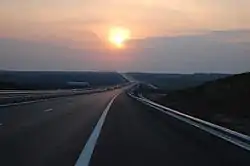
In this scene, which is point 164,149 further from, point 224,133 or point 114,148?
point 224,133

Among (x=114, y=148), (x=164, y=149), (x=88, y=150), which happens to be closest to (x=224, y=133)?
(x=164, y=149)

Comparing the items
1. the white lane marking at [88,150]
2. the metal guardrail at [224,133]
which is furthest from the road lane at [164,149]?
the metal guardrail at [224,133]

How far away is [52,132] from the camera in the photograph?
2008 centimetres

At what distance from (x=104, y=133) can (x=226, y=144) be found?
17.9 feet

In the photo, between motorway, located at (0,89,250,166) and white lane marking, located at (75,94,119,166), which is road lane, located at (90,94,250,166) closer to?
motorway, located at (0,89,250,166)

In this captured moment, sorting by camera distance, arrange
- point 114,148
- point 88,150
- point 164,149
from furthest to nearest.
Result: point 114,148 < point 164,149 < point 88,150

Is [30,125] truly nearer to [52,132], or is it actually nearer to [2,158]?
[52,132]

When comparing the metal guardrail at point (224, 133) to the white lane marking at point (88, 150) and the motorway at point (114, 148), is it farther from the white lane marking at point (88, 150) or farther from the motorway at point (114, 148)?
the white lane marking at point (88, 150)

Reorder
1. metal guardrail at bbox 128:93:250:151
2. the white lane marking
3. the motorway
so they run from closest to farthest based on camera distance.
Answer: the white lane marking → the motorway → metal guardrail at bbox 128:93:250:151

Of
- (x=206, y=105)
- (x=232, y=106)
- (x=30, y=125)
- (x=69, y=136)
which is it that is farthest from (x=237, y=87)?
(x=69, y=136)

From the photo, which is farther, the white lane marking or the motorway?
the motorway

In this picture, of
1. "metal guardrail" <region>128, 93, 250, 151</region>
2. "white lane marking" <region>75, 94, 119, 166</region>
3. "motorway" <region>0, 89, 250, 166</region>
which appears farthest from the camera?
"metal guardrail" <region>128, 93, 250, 151</region>

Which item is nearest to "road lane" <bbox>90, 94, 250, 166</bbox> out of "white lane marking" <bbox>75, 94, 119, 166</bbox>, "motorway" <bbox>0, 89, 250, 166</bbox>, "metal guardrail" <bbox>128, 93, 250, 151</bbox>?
"motorway" <bbox>0, 89, 250, 166</bbox>

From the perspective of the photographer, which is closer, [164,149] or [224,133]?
[164,149]
